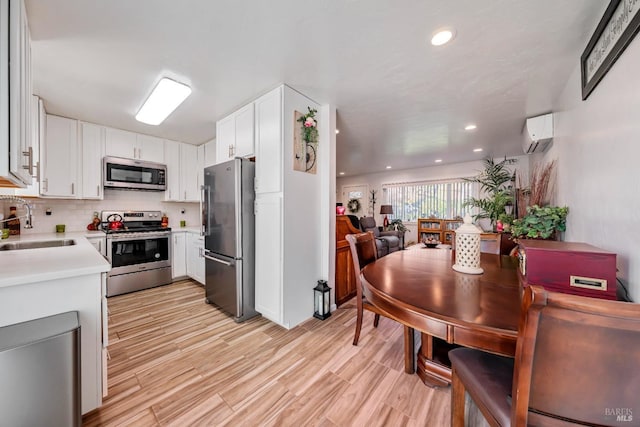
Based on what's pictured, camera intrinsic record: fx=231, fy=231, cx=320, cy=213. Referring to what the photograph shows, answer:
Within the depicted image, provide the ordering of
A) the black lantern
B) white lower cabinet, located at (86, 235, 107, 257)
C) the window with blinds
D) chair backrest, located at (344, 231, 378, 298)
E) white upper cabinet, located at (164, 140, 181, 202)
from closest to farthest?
1. chair backrest, located at (344, 231, 378, 298)
2. the black lantern
3. white lower cabinet, located at (86, 235, 107, 257)
4. white upper cabinet, located at (164, 140, 181, 202)
5. the window with blinds

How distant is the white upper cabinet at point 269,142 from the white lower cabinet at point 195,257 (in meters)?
1.61

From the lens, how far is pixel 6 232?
2344 mm

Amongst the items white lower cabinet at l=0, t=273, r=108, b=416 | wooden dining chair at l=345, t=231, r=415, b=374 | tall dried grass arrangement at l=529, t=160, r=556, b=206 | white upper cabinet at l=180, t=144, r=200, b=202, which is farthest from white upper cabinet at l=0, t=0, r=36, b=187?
tall dried grass arrangement at l=529, t=160, r=556, b=206

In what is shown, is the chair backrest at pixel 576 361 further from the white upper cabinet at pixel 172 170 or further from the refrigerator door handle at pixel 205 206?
the white upper cabinet at pixel 172 170

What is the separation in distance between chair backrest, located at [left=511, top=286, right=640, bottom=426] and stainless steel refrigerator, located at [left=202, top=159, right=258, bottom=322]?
89.3 inches

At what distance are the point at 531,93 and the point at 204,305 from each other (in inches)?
170

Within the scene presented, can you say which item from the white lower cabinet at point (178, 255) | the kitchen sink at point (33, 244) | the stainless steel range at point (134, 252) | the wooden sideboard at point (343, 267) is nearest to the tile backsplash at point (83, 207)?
the stainless steel range at point (134, 252)

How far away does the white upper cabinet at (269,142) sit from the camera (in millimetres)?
2232

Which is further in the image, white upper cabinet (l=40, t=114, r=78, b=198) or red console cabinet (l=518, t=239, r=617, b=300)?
white upper cabinet (l=40, t=114, r=78, b=198)

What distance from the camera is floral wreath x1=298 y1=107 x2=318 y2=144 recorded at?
2.36 m

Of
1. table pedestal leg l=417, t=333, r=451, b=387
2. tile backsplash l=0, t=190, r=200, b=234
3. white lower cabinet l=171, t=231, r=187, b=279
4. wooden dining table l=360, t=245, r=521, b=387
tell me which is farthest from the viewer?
white lower cabinet l=171, t=231, r=187, b=279

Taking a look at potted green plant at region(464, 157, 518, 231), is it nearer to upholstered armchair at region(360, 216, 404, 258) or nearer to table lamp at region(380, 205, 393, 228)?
upholstered armchair at region(360, 216, 404, 258)

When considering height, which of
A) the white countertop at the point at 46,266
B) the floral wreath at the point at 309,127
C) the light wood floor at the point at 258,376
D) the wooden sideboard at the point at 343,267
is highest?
the floral wreath at the point at 309,127

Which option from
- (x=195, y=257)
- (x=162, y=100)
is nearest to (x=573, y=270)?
(x=162, y=100)
